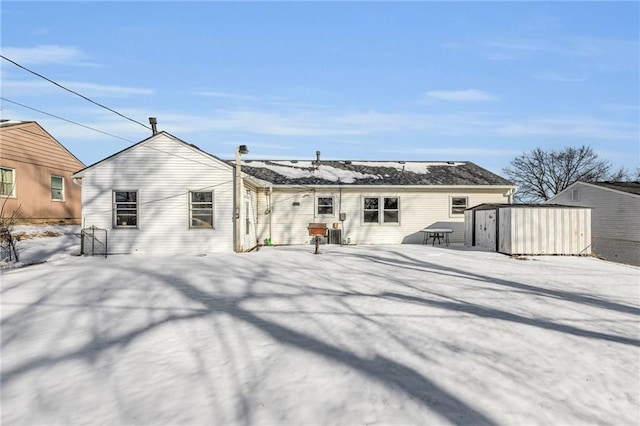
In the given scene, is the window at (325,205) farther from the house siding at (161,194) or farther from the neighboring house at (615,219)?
the neighboring house at (615,219)

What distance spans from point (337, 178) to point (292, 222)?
3.52 m

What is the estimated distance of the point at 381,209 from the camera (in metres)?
20.6

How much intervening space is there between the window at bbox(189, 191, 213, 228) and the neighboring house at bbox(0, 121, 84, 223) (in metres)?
9.38

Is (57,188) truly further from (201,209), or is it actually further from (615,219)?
(615,219)

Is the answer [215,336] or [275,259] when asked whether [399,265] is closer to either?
[275,259]

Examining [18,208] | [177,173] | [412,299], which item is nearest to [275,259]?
[177,173]

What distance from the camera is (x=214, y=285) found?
8.94m

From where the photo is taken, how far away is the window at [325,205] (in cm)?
2050

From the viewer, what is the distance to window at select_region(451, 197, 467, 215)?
20969 millimetres

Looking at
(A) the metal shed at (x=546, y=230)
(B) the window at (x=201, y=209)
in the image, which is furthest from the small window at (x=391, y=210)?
(B) the window at (x=201, y=209)

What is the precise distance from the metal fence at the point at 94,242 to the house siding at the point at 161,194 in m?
0.21

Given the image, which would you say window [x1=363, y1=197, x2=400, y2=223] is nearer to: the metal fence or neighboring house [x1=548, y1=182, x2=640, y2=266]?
neighboring house [x1=548, y1=182, x2=640, y2=266]

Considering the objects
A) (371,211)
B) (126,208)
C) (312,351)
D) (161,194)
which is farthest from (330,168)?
(312,351)

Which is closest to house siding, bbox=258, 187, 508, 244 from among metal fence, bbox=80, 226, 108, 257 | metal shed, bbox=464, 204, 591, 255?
metal shed, bbox=464, 204, 591, 255
